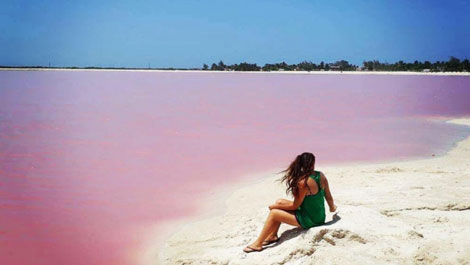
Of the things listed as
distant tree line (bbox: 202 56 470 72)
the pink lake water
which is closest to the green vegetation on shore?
distant tree line (bbox: 202 56 470 72)

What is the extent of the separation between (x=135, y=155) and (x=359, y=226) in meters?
6.63

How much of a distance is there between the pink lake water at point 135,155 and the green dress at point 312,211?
1.92 meters

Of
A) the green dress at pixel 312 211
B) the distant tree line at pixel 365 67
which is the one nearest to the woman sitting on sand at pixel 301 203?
the green dress at pixel 312 211

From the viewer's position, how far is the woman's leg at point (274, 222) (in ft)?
14.4

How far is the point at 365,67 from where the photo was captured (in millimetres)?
104250

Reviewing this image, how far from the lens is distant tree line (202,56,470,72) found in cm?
8638

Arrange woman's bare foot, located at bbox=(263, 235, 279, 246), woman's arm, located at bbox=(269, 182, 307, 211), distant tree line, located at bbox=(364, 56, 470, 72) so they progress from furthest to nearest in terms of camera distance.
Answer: distant tree line, located at bbox=(364, 56, 470, 72), woman's bare foot, located at bbox=(263, 235, 279, 246), woman's arm, located at bbox=(269, 182, 307, 211)

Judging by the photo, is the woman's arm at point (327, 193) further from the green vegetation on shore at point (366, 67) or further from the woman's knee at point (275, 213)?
the green vegetation on shore at point (366, 67)

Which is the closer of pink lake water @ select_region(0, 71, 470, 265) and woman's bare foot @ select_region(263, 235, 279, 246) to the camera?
woman's bare foot @ select_region(263, 235, 279, 246)

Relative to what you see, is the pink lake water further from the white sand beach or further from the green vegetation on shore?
the green vegetation on shore

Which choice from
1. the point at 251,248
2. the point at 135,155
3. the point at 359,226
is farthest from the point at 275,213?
the point at 135,155

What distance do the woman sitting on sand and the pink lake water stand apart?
1.63 meters

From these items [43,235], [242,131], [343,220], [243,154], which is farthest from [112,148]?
[343,220]

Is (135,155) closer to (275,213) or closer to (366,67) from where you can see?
(275,213)
